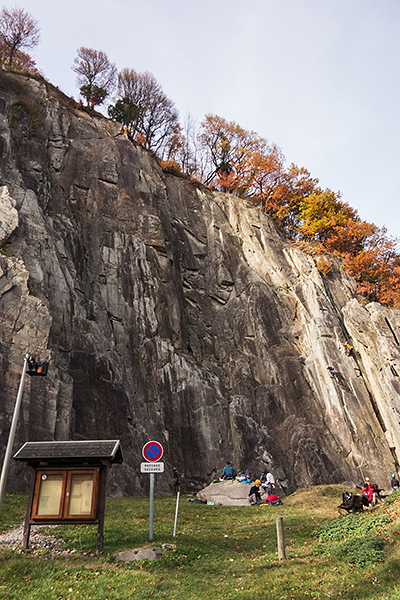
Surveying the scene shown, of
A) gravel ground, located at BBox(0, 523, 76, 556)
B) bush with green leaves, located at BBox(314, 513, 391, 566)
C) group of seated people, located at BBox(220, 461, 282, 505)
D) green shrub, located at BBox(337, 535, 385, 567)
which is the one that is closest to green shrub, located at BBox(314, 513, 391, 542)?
bush with green leaves, located at BBox(314, 513, 391, 566)

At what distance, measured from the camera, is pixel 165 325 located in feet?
102

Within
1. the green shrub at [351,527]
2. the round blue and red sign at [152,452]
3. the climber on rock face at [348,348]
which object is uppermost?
the climber on rock face at [348,348]

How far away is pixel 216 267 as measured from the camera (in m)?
39.8

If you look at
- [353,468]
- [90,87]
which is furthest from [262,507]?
[90,87]

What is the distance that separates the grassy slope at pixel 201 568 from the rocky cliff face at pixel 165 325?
7.94 m

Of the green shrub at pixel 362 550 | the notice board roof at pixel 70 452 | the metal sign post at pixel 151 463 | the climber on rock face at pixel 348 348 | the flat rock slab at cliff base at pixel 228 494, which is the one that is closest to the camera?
the green shrub at pixel 362 550

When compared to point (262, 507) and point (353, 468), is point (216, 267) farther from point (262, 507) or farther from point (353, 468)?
point (262, 507)

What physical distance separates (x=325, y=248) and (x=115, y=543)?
4106cm

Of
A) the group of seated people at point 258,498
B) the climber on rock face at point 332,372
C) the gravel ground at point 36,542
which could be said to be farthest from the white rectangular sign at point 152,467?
the climber on rock face at point 332,372

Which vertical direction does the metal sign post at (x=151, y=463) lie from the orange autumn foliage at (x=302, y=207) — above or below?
below

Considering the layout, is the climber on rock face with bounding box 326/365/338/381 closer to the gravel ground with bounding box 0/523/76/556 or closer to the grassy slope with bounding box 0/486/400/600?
the grassy slope with bounding box 0/486/400/600

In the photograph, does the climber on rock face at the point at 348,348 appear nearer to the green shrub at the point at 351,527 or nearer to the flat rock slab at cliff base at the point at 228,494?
the flat rock slab at cliff base at the point at 228,494

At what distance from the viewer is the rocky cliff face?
23.3 m

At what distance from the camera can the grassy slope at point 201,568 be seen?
8438 mm
